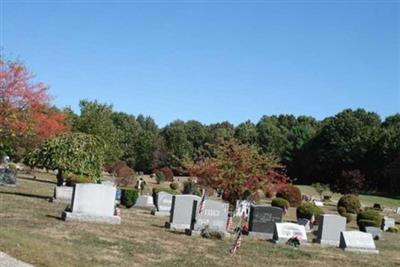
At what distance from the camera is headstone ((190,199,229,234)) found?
21250mm

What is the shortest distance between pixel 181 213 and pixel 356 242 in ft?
21.8

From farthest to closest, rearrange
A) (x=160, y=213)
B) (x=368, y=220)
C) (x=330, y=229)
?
(x=368, y=220)
(x=160, y=213)
(x=330, y=229)

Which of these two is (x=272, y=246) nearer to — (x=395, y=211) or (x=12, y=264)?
(x=12, y=264)

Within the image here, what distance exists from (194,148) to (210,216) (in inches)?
3751

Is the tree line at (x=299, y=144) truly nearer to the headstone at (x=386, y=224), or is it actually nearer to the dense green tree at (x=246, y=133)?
the dense green tree at (x=246, y=133)

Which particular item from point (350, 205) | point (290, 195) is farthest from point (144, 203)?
point (350, 205)

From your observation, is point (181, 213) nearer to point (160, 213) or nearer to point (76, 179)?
point (160, 213)

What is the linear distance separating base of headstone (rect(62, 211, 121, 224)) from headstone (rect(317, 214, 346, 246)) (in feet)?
27.1

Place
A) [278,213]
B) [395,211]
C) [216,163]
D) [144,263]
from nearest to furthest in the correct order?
[144,263]
[278,213]
[216,163]
[395,211]

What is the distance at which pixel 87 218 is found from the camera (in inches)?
826

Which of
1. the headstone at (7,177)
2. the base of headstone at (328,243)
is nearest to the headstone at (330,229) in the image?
the base of headstone at (328,243)

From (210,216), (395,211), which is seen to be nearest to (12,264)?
(210,216)

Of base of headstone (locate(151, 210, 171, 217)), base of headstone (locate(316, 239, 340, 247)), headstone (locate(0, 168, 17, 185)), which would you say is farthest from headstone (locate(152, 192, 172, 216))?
headstone (locate(0, 168, 17, 185))

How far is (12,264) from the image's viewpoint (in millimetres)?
10453
